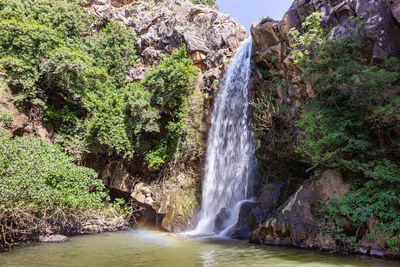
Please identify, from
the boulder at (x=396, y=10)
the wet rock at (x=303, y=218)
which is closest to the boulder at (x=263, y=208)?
the wet rock at (x=303, y=218)

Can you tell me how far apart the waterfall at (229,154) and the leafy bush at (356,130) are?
440 cm

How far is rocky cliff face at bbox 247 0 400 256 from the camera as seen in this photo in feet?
25.5

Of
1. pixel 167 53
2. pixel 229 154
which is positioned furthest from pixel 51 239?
pixel 167 53

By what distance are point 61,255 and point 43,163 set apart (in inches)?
161

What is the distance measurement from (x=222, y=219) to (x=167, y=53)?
46.3 ft

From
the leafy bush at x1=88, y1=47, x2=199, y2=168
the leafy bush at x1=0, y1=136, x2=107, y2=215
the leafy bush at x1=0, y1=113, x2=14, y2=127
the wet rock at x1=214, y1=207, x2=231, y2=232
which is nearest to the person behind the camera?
the leafy bush at x1=0, y1=136, x2=107, y2=215

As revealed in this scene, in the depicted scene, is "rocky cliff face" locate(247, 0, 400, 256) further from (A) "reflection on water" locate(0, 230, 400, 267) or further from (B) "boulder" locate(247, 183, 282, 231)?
(A) "reflection on water" locate(0, 230, 400, 267)

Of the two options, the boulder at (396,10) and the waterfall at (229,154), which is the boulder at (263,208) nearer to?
the waterfall at (229,154)

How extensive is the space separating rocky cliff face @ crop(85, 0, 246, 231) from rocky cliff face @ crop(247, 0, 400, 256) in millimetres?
4377

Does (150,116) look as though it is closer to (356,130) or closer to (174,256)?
(174,256)

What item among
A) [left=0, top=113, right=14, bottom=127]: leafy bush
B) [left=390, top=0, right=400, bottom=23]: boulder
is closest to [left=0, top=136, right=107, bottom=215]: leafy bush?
[left=0, top=113, right=14, bottom=127]: leafy bush

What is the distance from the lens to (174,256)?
281 inches

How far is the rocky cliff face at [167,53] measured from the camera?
1475 cm

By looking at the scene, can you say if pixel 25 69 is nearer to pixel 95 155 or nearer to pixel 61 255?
pixel 95 155
